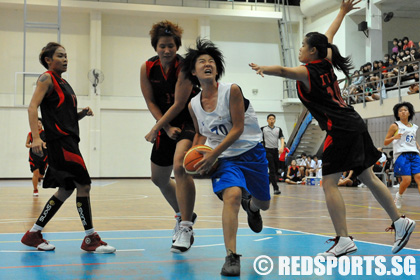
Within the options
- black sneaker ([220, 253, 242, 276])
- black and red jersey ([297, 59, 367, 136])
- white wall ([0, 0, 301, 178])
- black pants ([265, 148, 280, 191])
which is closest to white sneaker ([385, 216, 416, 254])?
black and red jersey ([297, 59, 367, 136])

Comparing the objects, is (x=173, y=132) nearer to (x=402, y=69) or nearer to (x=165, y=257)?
(x=165, y=257)

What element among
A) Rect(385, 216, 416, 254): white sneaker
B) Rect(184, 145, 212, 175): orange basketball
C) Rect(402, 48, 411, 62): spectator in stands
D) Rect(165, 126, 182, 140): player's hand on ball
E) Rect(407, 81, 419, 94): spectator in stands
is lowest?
Rect(385, 216, 416, 254): white sneaker

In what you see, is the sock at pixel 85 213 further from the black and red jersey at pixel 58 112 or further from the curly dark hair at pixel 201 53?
the curly dark hair at pixel 201 53

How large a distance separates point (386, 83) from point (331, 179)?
14.4 meters

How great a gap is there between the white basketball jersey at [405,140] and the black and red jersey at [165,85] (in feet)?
15.5

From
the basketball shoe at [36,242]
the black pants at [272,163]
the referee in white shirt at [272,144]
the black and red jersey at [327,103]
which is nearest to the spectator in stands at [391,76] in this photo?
the referee in white shirt at [272,144]

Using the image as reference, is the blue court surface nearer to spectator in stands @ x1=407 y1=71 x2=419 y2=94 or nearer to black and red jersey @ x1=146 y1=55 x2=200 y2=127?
black and red jersey @ x1=146 y1=55 x2=200 y2=127

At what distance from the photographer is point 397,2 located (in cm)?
2056

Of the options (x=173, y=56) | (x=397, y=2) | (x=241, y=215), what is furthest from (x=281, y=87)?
(x=173, y=56)

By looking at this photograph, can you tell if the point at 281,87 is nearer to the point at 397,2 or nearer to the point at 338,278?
the point at 397,2

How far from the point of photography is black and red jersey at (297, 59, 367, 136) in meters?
4.13

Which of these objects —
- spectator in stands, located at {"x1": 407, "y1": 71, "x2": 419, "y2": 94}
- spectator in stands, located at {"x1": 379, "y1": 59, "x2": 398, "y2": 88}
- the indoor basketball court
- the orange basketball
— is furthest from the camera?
spectator in stands, located at {"x1": 379, "y1": 59, "x2": 398, "y2": 88}

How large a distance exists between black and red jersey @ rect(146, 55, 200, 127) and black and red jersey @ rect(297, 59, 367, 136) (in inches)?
39.7

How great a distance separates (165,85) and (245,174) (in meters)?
1.22
